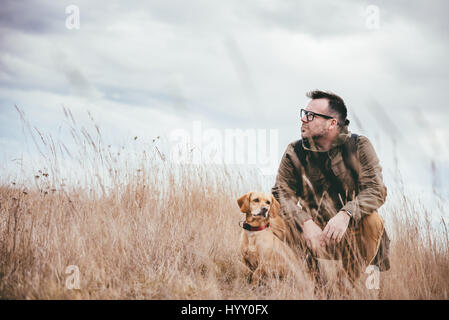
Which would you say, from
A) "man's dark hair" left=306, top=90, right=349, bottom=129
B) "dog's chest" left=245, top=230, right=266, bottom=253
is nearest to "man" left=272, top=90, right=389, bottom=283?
"man's dark hair" left=306, top=90, right=349, bottom=129

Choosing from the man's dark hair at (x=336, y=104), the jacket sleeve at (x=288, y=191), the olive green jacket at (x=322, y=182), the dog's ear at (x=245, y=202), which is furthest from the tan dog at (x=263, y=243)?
the man's dark hair at (x=336, y=104)

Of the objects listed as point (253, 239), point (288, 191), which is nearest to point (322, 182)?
point (288, 191)

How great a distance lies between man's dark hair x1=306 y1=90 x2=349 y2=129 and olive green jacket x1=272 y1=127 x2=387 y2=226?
0.09 metres

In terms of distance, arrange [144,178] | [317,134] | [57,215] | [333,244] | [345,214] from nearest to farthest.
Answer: [345,214] < [333,244] < [317,134] < [57,215] < [144,178]

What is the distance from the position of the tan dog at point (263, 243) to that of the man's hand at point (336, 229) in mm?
380

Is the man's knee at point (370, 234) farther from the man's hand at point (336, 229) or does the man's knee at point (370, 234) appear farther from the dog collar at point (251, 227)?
the dog collar at point (251, 227)

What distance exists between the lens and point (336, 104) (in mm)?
3314

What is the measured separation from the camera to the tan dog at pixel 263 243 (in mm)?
3020

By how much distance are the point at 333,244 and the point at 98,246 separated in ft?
6.72

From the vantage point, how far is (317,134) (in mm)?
3293

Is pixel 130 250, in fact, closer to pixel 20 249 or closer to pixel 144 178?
pixel 20 249
